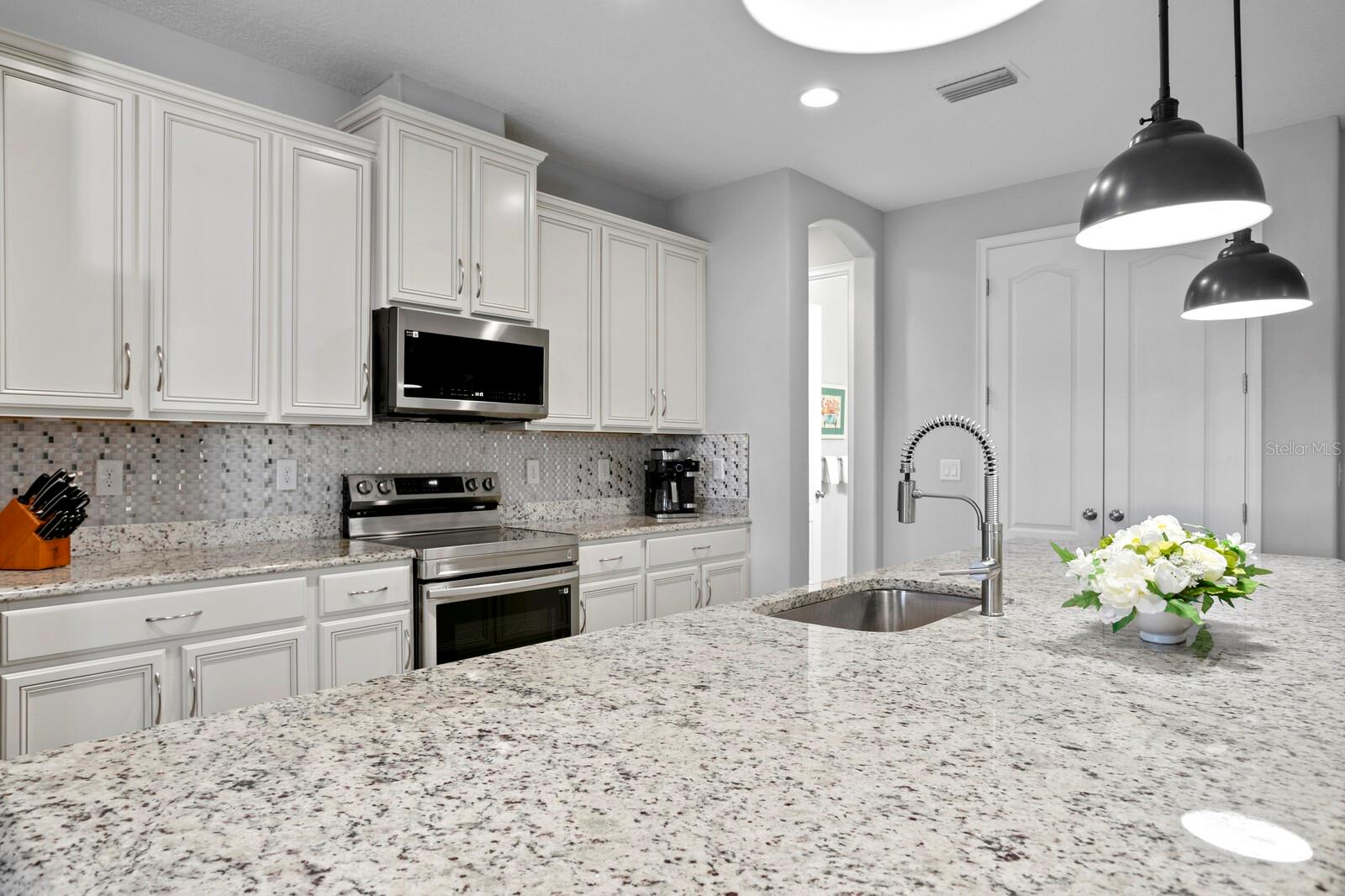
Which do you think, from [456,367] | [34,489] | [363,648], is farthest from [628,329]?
[34,489]

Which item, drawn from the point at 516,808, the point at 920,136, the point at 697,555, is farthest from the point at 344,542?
the point at 920,136

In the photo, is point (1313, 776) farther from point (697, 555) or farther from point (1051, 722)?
point (697, 555)

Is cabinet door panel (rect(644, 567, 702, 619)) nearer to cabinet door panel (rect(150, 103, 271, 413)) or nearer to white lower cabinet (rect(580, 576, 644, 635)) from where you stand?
white lower cabinet (rect(580, 576, 644, 635))

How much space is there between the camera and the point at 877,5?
243 cm

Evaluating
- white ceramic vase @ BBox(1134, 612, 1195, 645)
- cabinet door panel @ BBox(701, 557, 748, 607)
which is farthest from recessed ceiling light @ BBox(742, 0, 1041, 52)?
cabinet door panel @ BBox(701, 557, 748, 607)

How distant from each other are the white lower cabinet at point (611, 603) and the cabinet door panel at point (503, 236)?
1173 millimetres

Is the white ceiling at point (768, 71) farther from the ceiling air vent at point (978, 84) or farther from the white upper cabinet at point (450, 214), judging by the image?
the white upper cabinet at point (450, 214)

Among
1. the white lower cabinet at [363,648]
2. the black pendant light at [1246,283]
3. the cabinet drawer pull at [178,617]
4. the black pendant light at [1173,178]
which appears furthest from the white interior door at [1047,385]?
the cabinet drawer pull at [178,617]

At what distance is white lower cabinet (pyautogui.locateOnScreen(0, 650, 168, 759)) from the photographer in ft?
6.06

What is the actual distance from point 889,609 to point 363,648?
5.29 feet

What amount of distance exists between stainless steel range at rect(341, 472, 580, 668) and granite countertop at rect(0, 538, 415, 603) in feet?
0.51

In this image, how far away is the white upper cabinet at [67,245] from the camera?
2090 mm

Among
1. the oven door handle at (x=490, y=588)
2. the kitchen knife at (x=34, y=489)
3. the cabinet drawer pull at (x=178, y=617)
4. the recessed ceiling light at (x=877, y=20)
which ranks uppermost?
the recessed ceiling light at (x=877, y=20)

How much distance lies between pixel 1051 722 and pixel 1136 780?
170 mm
